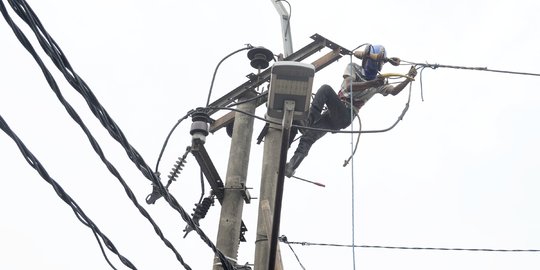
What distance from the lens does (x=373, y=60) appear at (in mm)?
7820

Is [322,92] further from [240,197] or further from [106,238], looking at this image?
[106,238]

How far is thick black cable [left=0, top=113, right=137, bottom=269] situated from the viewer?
3.35 metres

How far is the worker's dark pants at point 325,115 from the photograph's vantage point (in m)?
7.38

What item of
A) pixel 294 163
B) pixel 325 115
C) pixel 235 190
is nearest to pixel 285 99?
pixel 235 190

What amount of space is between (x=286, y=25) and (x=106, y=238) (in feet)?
13.2

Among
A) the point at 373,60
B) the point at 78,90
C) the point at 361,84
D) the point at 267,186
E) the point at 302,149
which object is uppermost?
the point at 373,60

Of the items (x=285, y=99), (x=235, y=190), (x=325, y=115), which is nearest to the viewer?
(x=285, y=99)

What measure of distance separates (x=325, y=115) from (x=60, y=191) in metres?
4.44

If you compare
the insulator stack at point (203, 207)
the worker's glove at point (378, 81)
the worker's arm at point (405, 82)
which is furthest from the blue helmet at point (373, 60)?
the insulator stack at point (203, 207)

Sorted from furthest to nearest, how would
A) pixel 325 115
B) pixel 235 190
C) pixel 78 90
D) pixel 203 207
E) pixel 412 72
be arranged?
pixel 325 115, pixel 412 72, pixel 203 207, pixel 235 190, pixel 78 90

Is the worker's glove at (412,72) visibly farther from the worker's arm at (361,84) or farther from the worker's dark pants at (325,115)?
the worker's dark pants at (325,115)

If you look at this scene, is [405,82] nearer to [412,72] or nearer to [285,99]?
[412,72]

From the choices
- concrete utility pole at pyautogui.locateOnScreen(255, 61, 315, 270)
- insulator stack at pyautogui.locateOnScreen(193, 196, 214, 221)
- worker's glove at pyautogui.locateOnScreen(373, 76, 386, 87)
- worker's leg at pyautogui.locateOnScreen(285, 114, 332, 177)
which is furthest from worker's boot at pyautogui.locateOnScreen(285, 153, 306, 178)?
concrete utility pole at pyautogui.locateOnScreen(255, 61, 315, 270)

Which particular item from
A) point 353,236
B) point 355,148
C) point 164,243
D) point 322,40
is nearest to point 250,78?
point 322,40
